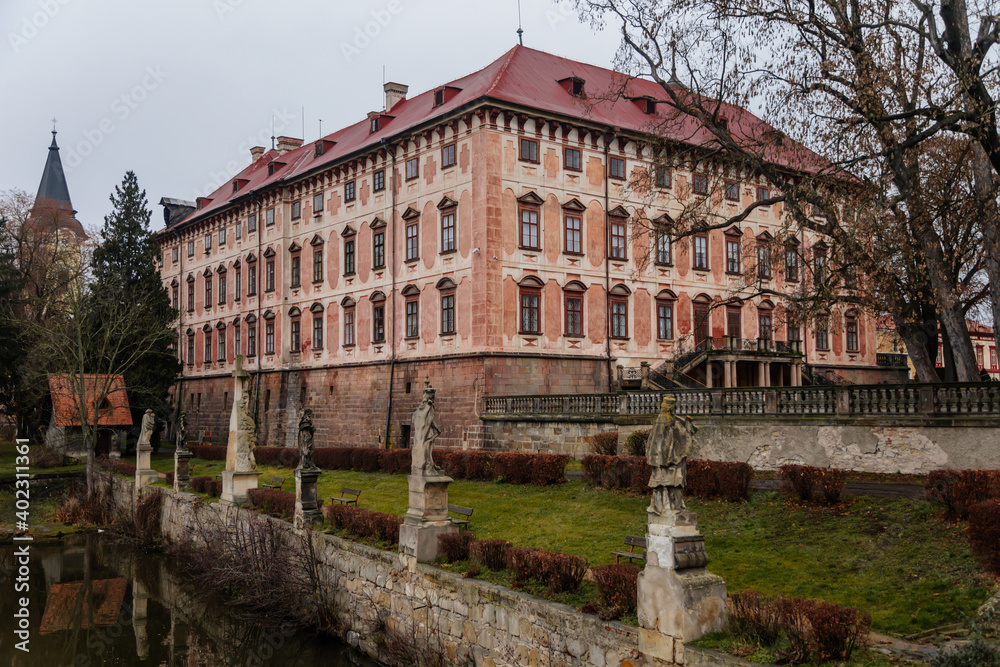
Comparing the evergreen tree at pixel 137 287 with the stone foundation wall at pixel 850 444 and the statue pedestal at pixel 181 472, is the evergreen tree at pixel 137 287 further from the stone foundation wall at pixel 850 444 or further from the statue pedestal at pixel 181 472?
the stone foundation wall at pixel 850 444

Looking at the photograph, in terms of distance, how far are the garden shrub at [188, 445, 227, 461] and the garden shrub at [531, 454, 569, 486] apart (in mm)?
21516

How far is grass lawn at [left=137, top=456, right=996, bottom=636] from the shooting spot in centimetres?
1034

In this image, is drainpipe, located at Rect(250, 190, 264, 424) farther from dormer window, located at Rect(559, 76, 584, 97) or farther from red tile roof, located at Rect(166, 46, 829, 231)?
dormer window, located at Rect(559, 76, 584, 97)

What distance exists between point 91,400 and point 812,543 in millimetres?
33633

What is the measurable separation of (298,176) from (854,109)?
2916cm

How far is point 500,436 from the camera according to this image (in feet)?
93.0

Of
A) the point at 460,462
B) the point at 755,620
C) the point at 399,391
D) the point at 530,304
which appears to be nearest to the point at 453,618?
the point at 755,620

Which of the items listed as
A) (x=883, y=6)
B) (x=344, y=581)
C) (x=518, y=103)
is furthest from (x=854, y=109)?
(x=518, y=103)

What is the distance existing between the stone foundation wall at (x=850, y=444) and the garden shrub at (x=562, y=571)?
114 inches

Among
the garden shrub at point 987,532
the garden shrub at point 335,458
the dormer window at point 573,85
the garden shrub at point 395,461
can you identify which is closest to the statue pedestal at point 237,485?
the garden shrub at point 395,461

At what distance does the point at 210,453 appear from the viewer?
39.1 meters

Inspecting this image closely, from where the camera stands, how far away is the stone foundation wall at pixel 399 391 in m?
29.8

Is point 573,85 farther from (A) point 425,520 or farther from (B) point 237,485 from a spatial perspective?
(A) point 425,520

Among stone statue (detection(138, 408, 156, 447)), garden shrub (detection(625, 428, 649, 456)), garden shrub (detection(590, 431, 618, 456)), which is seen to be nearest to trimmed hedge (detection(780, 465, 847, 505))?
garden shrub (detection(625, 428, 649, 456))
